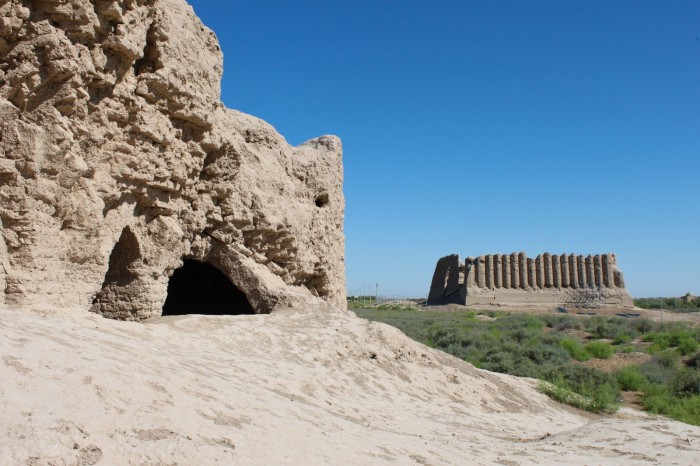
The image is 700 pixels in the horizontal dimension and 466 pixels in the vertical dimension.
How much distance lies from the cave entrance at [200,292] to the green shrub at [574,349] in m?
9.57

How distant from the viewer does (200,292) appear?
10.6 meters

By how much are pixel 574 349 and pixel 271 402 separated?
42.8ft

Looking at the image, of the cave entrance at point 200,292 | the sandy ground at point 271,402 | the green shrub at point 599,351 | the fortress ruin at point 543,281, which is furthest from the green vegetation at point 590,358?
the fortress ruin at point 543,281

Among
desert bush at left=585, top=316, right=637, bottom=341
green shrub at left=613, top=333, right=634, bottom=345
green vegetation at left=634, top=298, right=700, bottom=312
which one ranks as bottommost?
green shrub at left=613, top=333, right=634, bottom=345

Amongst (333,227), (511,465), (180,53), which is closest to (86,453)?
(511,465)

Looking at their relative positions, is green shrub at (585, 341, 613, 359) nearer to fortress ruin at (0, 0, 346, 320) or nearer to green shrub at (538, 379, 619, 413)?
green shrub at (538, 379, 619, 413)

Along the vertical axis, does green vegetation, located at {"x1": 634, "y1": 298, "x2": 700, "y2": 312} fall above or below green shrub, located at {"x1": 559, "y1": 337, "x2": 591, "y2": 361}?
above

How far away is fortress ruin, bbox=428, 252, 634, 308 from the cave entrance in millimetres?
22836

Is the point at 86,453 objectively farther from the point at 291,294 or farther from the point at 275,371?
the point at 291,294

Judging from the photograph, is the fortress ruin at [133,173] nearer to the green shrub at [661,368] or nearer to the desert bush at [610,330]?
the green shrub at [661,368]

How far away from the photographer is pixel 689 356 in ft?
48.9

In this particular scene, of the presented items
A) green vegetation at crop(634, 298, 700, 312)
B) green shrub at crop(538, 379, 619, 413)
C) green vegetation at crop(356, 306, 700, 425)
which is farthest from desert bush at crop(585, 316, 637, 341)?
green vegetation at crop(634, 298, 700, 312)

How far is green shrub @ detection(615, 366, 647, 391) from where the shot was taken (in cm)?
1191

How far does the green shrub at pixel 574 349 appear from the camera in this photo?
48.8 ft
